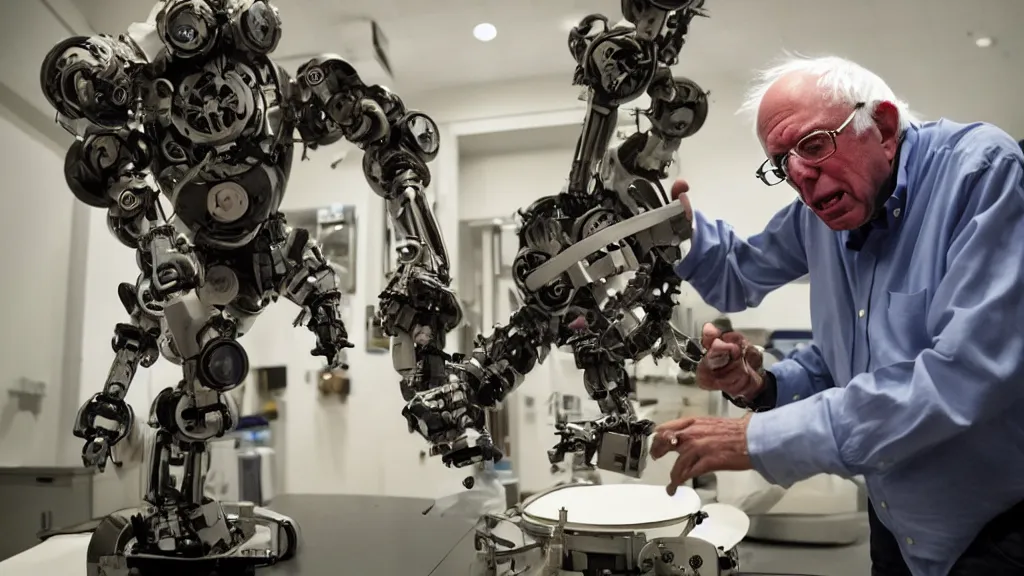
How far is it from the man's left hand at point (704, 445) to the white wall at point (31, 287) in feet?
5.67

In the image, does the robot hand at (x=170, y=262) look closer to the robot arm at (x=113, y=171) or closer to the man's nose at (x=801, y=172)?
the robot arm at (x=113, y=171)

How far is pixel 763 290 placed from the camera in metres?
1.10

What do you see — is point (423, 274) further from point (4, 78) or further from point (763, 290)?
point (4, 78)

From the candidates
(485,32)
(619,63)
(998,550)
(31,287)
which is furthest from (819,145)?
(31,287)

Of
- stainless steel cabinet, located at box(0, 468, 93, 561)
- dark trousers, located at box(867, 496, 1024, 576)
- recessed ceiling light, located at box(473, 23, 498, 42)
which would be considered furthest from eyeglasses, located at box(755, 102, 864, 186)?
stainless steel cabinet, located at box(0, 468, 93, 561)

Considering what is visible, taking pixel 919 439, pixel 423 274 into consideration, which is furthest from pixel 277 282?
pixel 919 439

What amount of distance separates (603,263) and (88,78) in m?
0.93

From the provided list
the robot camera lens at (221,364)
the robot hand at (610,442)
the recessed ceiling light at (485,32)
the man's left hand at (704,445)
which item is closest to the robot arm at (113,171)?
the robot camera lens at (221,364)

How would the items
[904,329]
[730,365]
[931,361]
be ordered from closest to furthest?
[931,361] < [904,329] < [730,365]

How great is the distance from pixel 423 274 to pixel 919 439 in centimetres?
72

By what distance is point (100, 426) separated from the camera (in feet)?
3.80

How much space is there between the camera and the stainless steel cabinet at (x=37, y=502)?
1604 millimetres

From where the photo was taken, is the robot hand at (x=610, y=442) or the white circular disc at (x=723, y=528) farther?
the white circular disc at (x=723, y=528)

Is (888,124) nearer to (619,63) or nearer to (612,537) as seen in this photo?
(619,63)
